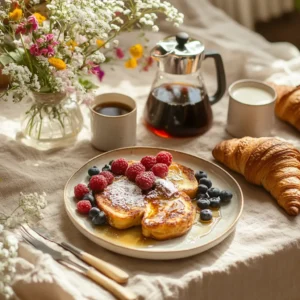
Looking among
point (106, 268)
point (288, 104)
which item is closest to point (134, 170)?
point (106, 268)

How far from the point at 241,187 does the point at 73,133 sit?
1.45 feet

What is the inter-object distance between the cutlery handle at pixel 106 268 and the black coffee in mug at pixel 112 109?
44 cm

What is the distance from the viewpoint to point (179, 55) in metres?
1.38

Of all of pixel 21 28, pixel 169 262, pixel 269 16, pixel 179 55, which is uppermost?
pixel 21 28

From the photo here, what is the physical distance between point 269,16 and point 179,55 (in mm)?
1472

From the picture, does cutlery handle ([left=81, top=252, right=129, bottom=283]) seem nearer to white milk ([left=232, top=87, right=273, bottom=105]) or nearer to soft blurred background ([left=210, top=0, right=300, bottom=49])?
white milk ([left=232, top=87, right=273, bottom=105])

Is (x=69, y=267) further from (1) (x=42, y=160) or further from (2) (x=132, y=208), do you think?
(1) (x=42, y=160)

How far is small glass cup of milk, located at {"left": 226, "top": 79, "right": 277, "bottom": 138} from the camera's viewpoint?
4.84 feet

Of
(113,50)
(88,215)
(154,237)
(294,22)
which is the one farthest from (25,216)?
(294,22)

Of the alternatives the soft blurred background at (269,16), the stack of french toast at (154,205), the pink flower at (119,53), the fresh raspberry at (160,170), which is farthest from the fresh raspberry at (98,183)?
the soft blurred background at (269,16)

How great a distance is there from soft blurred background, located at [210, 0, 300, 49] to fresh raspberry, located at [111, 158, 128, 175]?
4.46 ft

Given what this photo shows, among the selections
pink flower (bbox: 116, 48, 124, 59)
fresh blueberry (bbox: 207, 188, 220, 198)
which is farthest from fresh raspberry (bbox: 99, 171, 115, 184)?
pink flower (bbox: 116, 48, 124, 59)

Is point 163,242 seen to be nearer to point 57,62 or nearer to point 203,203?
point 203,203

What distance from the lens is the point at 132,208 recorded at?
45.9 inches
